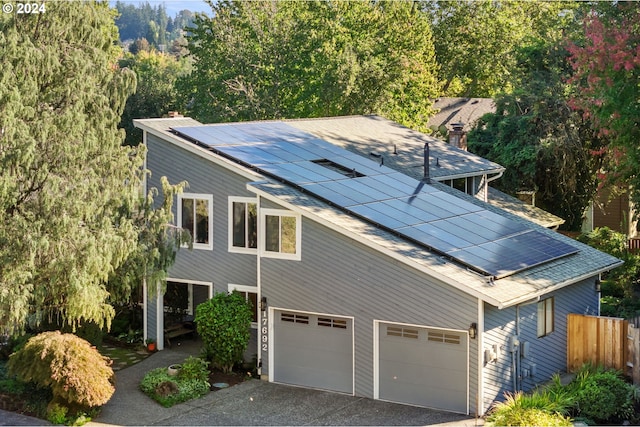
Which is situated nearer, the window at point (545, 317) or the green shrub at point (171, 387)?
the green shrub at point (171, 387)

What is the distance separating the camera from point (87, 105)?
20250 millimetres

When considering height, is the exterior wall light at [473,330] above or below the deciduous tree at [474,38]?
below

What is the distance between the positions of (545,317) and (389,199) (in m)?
5.00

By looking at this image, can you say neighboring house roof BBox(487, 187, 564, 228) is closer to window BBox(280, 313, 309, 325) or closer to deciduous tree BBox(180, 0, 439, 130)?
deciduous tree BBox(180, 0, 439, 130)

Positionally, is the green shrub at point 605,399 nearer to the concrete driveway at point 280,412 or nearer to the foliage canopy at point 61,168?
the concrete driveway at point 280,412

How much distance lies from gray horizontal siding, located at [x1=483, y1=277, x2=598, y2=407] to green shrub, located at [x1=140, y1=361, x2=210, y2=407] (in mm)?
6802

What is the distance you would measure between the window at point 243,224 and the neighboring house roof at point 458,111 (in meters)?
31.5

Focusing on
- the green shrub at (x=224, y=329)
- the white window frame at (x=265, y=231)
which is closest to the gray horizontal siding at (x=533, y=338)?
the white window frame at (x=265, y=231)

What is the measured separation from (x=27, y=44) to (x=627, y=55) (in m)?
15.7

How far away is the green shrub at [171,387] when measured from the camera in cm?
2112

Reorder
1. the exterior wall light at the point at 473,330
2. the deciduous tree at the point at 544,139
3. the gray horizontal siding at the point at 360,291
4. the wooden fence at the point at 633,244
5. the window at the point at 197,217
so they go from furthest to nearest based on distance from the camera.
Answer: the deciduous tree at the point at 544,139 → the wooden fence at the point at 633,244 → the window at the point at 197,217 → the gray horizontal siding at the point at 360,291 → the exterior wall light at the point at 473,330

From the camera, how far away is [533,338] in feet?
71.4

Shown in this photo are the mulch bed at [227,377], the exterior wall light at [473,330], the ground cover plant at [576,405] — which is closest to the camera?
the ground cover plant at [576,405]

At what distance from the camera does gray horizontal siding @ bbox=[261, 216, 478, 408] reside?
20062 mm
